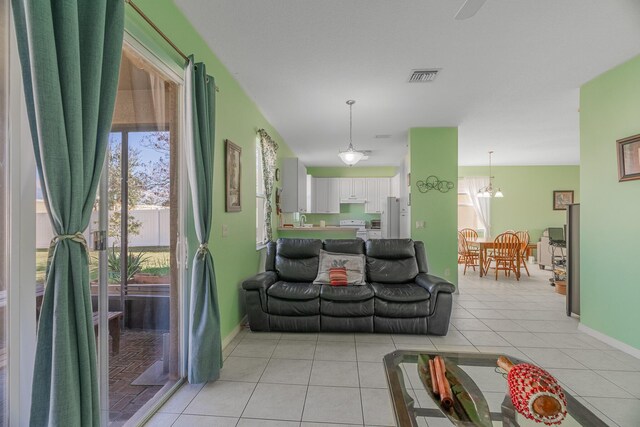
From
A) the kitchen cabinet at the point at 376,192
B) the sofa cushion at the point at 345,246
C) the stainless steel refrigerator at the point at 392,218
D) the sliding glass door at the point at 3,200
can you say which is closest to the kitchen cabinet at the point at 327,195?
the kitchen cabinet at the point at 376,192

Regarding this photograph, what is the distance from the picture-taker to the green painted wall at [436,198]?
5012 millimetres

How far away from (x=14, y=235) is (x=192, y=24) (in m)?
1.96

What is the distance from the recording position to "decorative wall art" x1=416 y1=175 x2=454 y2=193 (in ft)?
16.5

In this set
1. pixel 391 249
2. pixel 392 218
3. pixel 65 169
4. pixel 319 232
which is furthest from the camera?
pixel 392 218

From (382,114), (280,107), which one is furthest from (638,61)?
(280,107)

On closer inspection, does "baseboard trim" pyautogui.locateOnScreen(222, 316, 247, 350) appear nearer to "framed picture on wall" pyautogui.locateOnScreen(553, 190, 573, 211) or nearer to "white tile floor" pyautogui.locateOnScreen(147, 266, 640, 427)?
"white tile floor" pyautogui.locateOnScreen(147, 266, 640, 427)

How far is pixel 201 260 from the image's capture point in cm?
229

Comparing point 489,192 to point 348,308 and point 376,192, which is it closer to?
point 376,192

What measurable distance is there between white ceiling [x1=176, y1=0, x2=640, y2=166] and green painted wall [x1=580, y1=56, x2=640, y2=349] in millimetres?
261

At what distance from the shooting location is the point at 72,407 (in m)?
1.14

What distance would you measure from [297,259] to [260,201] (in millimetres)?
1303

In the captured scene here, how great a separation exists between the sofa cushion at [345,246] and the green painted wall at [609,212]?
8.05 feet

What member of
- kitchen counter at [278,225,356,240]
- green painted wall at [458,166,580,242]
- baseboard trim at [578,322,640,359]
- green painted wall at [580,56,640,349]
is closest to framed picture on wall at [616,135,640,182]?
green painted wall at [580,56,640,349]

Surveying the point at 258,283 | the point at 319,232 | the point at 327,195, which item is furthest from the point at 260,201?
the point at 327,195
